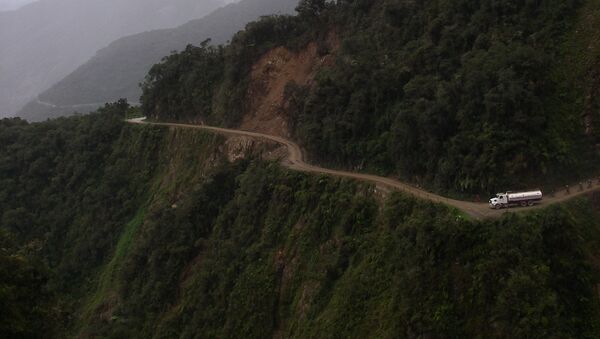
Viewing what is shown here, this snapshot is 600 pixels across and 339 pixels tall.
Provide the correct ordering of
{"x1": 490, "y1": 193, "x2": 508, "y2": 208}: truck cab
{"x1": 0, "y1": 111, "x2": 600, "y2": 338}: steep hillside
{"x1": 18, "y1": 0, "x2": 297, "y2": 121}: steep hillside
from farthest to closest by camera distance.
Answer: {"x1": 18, "y1": 0, "x2": 297, "y2": 121}: steep hillside, {"x1": 490, "y1": 193, "x2": 508, "y2": 208}: truck cab, {"x1": 0, "y1": 111, "x2": 600, "y2": 338}: steep hillside

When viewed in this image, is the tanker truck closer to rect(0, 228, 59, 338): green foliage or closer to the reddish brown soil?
rect(0, 228, 59, 338): green foliage

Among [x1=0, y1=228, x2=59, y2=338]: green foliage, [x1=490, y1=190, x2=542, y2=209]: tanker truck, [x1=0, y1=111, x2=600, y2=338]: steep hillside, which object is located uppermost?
[x1=0, y1=228, x2=59, y2=338]: green foliage

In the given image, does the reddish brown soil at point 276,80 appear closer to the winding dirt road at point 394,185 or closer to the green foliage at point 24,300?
the winding dirt road at point 394,185

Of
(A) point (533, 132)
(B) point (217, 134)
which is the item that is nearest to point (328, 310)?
(A) point (533, 132)

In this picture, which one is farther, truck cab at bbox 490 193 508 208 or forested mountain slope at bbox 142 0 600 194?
forested mountain slope at bbox 142 0 600 194

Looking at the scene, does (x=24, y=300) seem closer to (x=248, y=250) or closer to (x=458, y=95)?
(x=248, y=250)

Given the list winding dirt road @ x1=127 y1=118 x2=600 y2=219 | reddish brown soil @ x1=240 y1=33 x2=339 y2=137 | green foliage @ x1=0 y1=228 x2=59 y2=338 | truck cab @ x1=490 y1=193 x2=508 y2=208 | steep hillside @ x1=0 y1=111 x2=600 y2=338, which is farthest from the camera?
reddish brown soil @ x1=240 y1=33 x2=339 y2=137

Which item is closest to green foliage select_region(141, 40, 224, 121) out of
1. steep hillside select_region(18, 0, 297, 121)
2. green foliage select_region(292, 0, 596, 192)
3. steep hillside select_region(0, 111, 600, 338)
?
steep hillside select_region(0, 111, 600, 338)

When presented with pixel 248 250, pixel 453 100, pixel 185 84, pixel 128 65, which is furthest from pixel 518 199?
pixel 128 65
